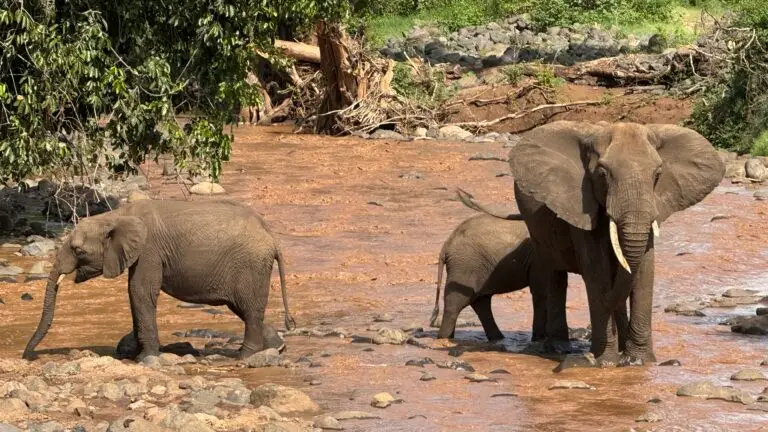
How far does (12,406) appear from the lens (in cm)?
855

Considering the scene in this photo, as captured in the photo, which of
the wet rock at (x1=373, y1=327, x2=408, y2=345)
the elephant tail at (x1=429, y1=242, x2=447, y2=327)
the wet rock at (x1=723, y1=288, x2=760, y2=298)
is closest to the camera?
the wet rock at (x1=373, y1=327, x2=408, y2=345)

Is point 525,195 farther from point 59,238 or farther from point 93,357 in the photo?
point 59,238

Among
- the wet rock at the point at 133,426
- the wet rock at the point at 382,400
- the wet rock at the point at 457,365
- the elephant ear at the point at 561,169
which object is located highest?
the elephant ear at the point at 561,169

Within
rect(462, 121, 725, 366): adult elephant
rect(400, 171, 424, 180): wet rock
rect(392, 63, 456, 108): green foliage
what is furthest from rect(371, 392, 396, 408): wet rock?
rect(392, 63, 456, 108): green foliage

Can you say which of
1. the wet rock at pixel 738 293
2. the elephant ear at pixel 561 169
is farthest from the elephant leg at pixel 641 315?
the wet rock at pixel 738 293

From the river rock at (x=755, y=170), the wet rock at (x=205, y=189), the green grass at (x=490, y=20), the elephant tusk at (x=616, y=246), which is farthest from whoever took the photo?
the green grass at (x=490, y=20)

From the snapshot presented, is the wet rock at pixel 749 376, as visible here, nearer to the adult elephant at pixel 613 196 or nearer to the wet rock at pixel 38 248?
the adult elephant at pixel 613 196

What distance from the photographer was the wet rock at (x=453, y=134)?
29.6 meters

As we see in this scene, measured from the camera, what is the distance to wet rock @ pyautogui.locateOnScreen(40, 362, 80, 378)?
9.72 meters

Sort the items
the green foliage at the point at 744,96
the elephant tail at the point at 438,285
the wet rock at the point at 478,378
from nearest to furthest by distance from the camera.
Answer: the wet rock at the point at 478,378
the elephant tail at the point at 438,285
the green foliage at the point at 744,96

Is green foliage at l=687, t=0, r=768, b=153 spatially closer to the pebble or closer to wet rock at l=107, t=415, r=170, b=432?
the pebble

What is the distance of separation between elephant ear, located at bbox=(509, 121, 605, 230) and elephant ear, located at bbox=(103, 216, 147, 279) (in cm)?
294

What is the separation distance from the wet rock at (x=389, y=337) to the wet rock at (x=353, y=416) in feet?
8.22

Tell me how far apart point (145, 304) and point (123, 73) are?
5.30 meters
